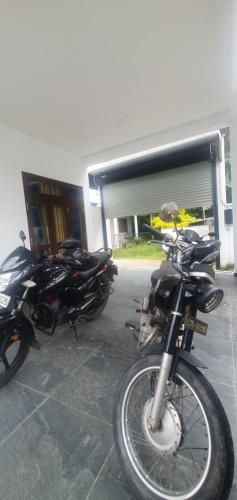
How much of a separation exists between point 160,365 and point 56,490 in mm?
677

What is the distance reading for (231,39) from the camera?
2045mm

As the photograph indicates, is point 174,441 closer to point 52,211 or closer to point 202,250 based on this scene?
point 202,250

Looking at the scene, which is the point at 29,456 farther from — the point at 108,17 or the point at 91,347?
the point at 108,17

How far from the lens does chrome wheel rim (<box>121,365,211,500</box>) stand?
803 mm

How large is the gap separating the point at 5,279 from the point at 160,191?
13.5ft

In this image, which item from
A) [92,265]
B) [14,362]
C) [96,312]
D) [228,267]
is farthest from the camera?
[228,267]

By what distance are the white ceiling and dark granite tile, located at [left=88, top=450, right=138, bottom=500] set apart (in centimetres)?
296

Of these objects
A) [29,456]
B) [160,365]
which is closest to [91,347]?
[29,456]

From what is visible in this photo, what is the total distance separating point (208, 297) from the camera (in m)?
0.80

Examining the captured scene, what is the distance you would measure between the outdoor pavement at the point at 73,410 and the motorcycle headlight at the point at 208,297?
0.73 meters

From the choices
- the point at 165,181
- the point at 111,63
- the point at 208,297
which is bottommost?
the point at 208,297

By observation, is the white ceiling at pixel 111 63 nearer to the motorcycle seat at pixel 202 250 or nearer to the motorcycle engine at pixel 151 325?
the motorcycle seat at pixel 202 250

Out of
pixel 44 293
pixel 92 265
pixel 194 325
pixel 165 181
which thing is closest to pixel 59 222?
pixel 92 265

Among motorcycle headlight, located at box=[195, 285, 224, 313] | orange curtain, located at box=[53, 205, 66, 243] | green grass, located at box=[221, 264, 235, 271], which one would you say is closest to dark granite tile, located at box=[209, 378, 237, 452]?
motorcycle headlight, located at box=[195, 285, 224, 313]
